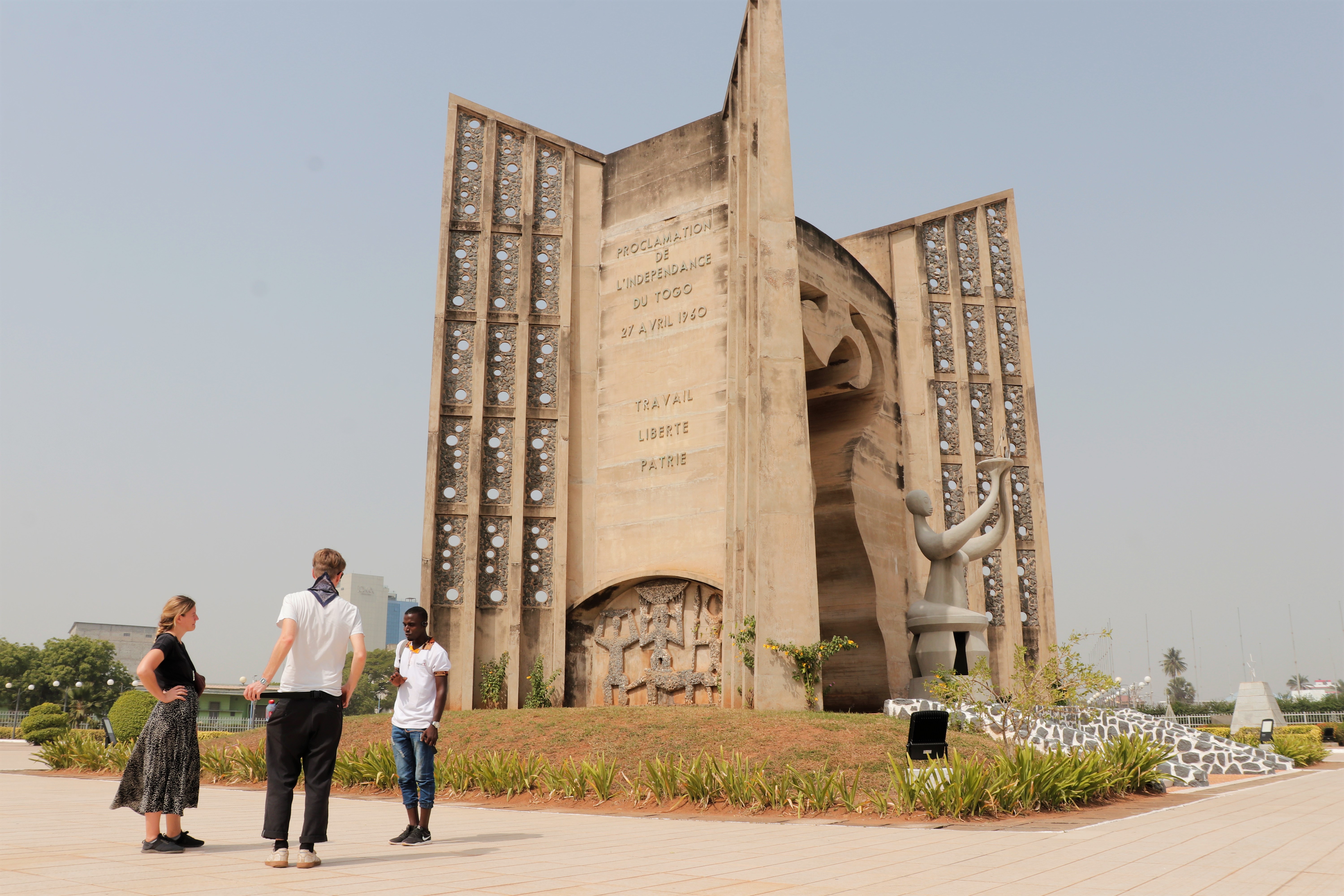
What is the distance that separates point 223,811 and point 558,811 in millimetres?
2996

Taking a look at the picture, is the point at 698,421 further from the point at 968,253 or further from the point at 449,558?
the point at 968,253

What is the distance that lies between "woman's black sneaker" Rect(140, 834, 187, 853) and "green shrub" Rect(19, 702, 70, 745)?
69.9ft

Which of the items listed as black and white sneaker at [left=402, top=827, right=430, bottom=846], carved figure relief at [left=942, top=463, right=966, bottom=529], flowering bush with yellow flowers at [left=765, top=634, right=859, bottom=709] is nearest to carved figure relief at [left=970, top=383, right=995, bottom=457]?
carved figure relief at [left=942, top=463, right=966, bottom=529]

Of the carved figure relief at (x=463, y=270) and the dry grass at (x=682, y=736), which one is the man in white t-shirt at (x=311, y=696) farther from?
the carved figure relief at (x=463, y=270)

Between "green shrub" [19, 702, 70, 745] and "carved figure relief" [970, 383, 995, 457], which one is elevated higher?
"carved figure relief" [970, 383, 995, 457]

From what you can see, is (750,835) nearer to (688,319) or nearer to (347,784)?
(347,784)

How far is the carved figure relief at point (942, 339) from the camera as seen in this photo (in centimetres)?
2530

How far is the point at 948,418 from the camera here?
25000mm

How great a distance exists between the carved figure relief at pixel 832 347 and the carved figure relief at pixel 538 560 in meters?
6.67

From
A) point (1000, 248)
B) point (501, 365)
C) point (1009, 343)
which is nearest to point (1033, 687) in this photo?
point (501, 365)

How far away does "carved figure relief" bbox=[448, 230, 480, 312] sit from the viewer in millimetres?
21969

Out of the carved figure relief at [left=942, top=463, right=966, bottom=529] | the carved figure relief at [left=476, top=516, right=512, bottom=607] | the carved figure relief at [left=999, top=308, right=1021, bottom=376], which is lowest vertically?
the carved figure relief at [left=476, top=516, right=512, bottom=607]

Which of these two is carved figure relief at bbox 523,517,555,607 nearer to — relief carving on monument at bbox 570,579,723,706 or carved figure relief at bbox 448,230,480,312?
relief carving on monument at bbox 570,579,723,706

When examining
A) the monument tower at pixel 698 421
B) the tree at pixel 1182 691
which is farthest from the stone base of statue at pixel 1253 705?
the tree at pixel 1182 691
